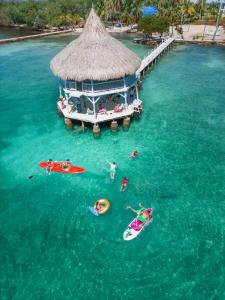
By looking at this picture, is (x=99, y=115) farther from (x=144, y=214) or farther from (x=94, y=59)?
(x=144, y=214)

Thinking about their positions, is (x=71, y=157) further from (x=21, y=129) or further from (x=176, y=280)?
(x=176, y=280)

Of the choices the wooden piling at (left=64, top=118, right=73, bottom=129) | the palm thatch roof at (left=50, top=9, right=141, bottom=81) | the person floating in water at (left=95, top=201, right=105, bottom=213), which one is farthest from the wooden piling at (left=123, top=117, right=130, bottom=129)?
the person floating in water at (left=95, top=201, right=105, bottom=213)

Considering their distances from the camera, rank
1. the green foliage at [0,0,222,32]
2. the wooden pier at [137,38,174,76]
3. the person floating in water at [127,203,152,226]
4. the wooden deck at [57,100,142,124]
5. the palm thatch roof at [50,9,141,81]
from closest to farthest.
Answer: the person floating in water at [127,203,152,226] < the palm thatch roof at [50,9,141,81] < the wooden deck at [57,100,142,124] < the wooden pier at [137,38,174,76] < the green foliage at [0,0,222,32]

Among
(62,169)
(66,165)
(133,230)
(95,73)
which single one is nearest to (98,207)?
(133,230)

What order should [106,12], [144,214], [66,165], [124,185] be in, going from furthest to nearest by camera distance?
[106,12]
[66,165]
[124,185]
[144,214]

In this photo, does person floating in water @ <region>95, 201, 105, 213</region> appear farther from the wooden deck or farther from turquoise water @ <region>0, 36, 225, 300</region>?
the wooden deck

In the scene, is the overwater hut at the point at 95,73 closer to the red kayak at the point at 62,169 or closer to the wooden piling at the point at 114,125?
the wooden piling at the point at 114,125
